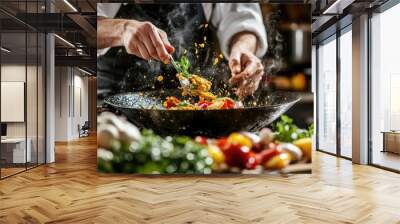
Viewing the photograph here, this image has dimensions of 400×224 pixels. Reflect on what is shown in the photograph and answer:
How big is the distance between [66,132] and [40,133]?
724cm

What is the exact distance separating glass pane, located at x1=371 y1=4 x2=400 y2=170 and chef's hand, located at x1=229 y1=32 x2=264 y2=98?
2333mm

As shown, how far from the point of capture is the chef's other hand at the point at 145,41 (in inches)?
234

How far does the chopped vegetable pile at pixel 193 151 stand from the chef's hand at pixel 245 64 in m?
0.72

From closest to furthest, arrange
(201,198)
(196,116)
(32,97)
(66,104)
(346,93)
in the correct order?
(201,198) → (196,116) → (32,97) → (346,93) → (66,104)

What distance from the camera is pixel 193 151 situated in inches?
233

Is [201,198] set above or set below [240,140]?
below

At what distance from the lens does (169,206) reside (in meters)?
4.13

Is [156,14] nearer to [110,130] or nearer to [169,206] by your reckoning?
[110,130]

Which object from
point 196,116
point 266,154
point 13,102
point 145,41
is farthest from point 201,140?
point 13,102

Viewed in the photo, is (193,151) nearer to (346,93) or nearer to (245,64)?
(245,64)

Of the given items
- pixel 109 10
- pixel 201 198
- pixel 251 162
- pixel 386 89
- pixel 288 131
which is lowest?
pixel 201 198

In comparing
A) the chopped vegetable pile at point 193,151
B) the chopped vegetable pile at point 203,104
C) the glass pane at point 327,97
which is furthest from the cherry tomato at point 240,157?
the glass pane at point 327,97

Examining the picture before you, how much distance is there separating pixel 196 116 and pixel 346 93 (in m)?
4.01

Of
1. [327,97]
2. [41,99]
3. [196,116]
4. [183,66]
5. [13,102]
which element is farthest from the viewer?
[327,97]
